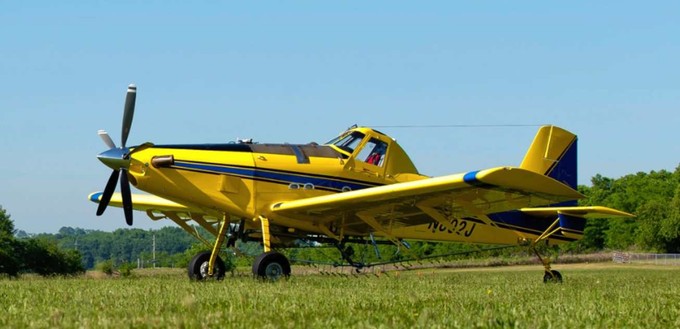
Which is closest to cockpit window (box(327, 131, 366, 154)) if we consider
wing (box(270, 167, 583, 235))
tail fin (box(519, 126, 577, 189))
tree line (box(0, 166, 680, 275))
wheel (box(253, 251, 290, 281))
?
wing (box(270, 167, 583, 235))

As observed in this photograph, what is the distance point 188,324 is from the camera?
5.63 metres

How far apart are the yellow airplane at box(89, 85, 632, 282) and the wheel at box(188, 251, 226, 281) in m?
0.02

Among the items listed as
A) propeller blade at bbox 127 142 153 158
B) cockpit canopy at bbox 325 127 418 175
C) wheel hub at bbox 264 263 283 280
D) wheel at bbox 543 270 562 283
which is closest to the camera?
wheel hub at bbox 264 263 283 280

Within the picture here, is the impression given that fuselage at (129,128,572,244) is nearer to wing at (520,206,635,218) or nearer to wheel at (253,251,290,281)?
wheel at (253,251,290,281)

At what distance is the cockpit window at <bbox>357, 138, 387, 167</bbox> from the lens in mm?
16500

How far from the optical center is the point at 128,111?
15445mm

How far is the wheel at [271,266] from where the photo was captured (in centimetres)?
1415

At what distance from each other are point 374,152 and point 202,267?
3.86m

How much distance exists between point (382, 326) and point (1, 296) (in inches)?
202

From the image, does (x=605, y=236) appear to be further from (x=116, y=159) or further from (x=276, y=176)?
(x=116, y=159)

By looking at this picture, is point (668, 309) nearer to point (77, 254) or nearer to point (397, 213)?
point (397, 213)

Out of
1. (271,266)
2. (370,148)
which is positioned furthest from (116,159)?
(370,148)

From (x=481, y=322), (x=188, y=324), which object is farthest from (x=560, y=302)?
(x=188, y=324)

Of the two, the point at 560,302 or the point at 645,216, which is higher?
the point at 645,216
